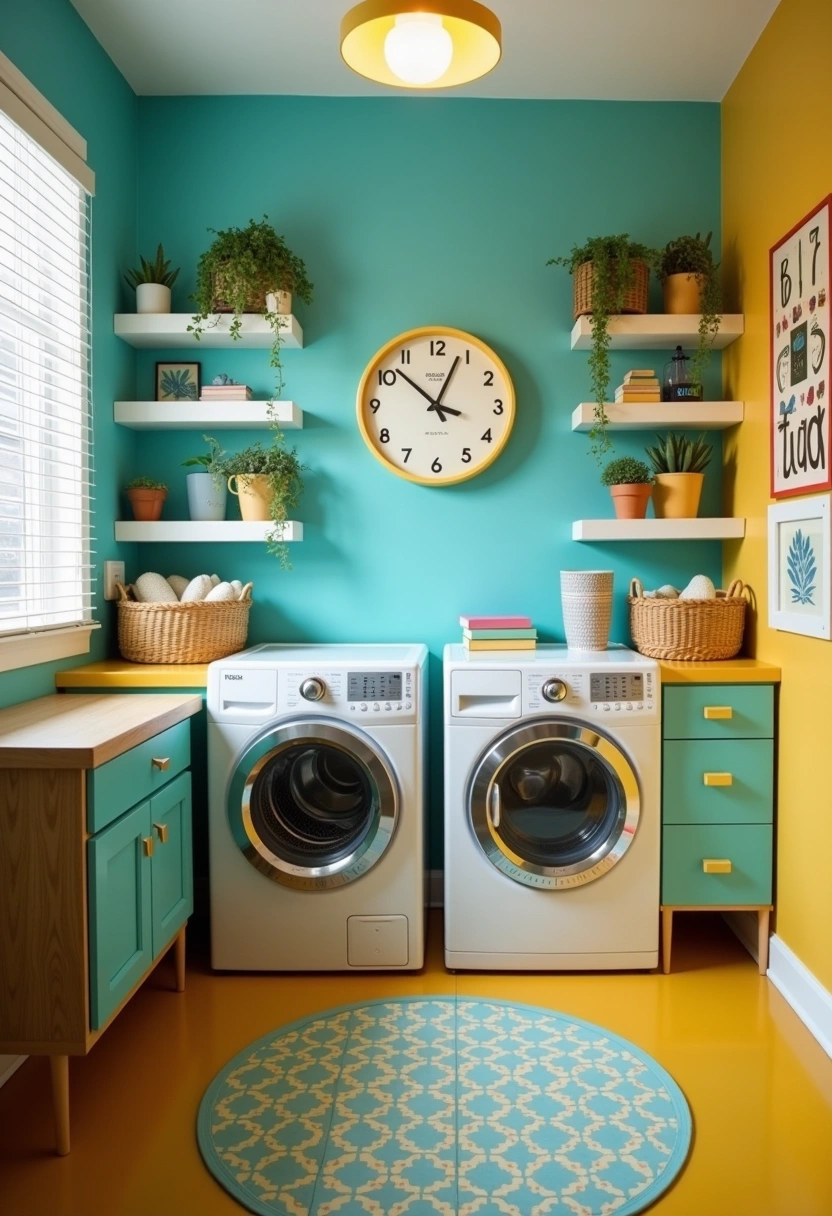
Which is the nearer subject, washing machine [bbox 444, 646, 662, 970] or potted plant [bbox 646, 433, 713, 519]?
washing machine [bbox 444, 646, 662, 970]

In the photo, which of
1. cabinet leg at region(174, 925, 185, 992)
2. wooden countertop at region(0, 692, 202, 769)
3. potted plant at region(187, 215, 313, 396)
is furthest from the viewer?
potted plant at region(187, 215, 313, 396)

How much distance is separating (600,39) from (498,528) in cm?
150

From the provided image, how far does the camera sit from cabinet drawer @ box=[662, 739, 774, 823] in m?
2.59

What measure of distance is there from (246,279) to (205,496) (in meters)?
0.70

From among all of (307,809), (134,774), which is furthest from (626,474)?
(134,774)

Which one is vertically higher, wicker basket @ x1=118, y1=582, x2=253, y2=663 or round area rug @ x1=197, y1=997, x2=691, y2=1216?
wicker basket @ x1=118, y1=582, x2=253, y2=663

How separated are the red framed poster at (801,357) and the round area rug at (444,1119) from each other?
151 centimetres

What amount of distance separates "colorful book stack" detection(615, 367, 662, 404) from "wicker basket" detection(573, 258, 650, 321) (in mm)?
197

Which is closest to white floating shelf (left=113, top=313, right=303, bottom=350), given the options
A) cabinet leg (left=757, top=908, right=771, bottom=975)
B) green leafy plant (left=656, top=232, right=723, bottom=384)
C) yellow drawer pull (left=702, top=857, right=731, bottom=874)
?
green leafy plant (left=656, top=232, right=723, bottom=384)

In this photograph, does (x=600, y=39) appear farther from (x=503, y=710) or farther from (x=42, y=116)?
(x=503, y=710)

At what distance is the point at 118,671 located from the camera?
2.62m

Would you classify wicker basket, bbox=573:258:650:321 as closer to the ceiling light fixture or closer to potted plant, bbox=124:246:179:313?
the ceiling light fixture

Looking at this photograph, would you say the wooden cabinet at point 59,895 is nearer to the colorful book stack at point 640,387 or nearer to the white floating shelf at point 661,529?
the white floating shelf at point 661,529

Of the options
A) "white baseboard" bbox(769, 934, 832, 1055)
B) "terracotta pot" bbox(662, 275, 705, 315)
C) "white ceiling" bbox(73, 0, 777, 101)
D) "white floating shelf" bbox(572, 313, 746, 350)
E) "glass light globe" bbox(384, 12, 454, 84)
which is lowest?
"white baseboard" bbox(769, 934, 832, 1055)
